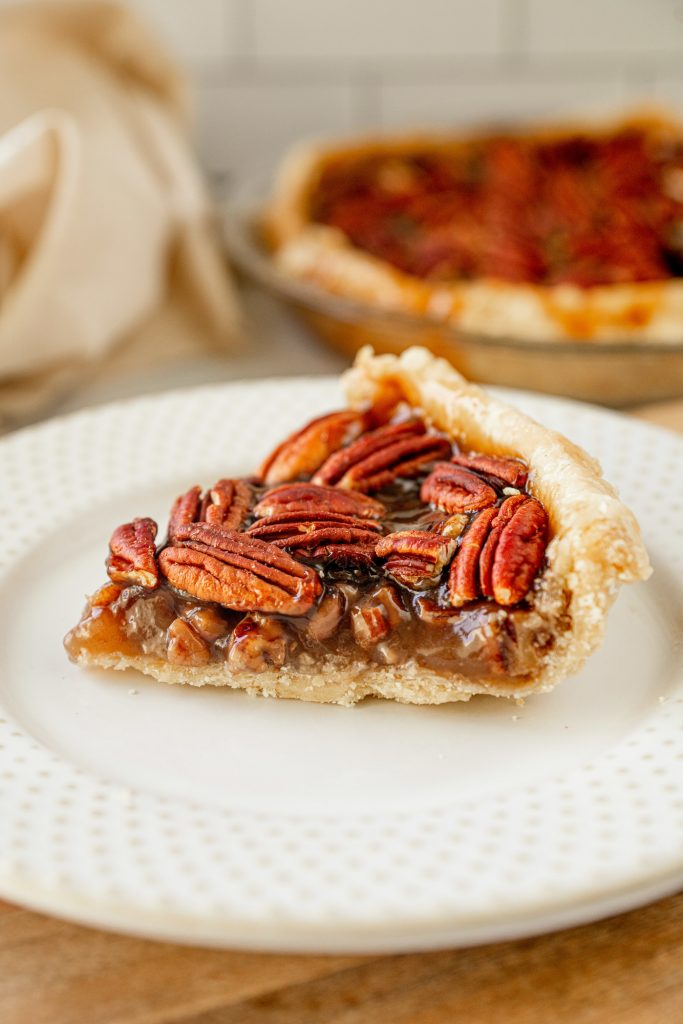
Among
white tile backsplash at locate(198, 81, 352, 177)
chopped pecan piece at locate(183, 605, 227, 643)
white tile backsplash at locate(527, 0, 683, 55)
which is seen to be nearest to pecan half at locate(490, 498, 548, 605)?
chopped pecan piece at locate(183, 605, 227, 643)

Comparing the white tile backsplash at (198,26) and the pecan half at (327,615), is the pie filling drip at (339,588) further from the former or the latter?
the white tile backsplash at (198,26)

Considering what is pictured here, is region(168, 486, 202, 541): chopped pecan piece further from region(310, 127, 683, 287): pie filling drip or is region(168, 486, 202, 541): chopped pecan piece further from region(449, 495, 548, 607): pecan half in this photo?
region(310, 127, 683, 287): pie filling drip

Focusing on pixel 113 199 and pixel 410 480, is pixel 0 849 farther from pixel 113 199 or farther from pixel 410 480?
pixel 113 199

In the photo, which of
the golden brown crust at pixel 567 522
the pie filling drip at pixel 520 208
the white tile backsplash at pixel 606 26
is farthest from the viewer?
the white tile backsplash at pixel 606 26

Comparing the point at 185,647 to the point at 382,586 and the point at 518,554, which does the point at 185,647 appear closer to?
the point at 382,586

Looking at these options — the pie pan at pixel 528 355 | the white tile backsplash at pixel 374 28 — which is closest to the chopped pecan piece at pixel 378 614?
the pie pan at pixel 528 355

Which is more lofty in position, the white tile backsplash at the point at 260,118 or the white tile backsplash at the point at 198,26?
the white tile backsplash at the point at 198,26

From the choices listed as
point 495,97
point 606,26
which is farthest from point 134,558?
point 606,26
